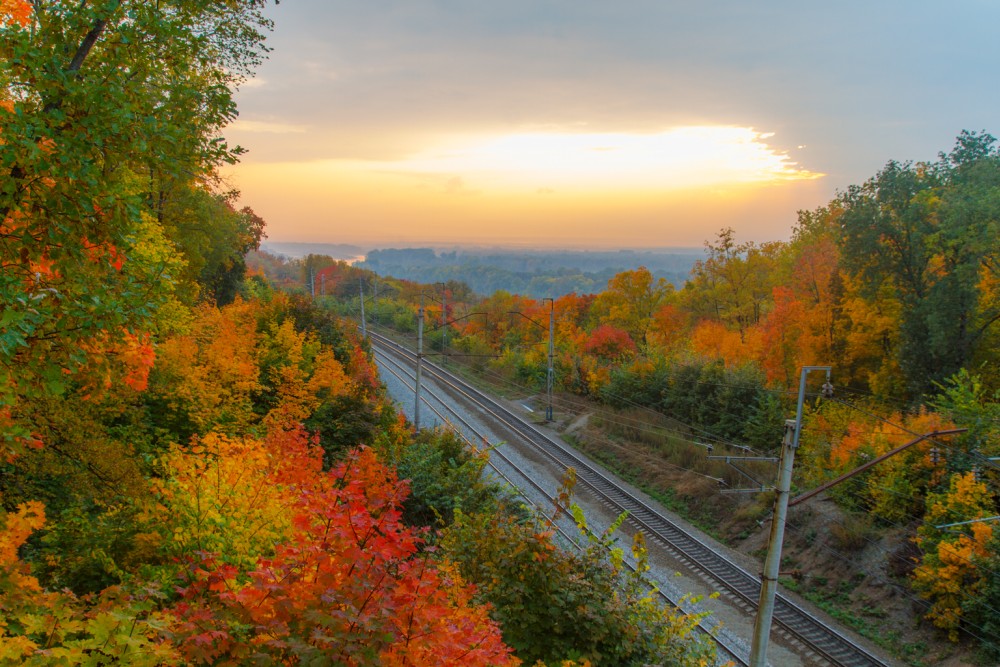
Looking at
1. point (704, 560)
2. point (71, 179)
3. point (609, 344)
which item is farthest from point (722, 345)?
point (71, 179)

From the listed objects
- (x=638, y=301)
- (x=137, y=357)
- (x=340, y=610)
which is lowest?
(x=340, y=610)

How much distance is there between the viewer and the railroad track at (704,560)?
562 inches

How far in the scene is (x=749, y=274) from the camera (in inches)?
1766

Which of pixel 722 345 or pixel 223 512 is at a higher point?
Answer: pixel 223 512

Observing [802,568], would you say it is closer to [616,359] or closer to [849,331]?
[849,331]

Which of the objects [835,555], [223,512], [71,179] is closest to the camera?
[71,179]

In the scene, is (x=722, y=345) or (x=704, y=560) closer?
(x=704, y=560)

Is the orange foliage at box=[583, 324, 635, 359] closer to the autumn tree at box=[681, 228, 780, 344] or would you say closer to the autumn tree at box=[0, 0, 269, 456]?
the autumn tree at box=[681, 228, 780, 344]

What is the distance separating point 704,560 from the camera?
732 inches

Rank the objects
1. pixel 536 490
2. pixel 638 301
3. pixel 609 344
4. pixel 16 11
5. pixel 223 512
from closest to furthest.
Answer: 1. pixel 16 11
2. pixel 223 512
3. pixel 536 490
4. pixel 609 344
5. pixel 638 301

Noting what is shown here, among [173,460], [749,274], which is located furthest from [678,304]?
[173,460]

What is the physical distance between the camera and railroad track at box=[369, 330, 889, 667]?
14273 millimetres

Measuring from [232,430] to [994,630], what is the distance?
19.7 metres

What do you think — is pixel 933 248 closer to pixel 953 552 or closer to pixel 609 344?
pixel 953 552
